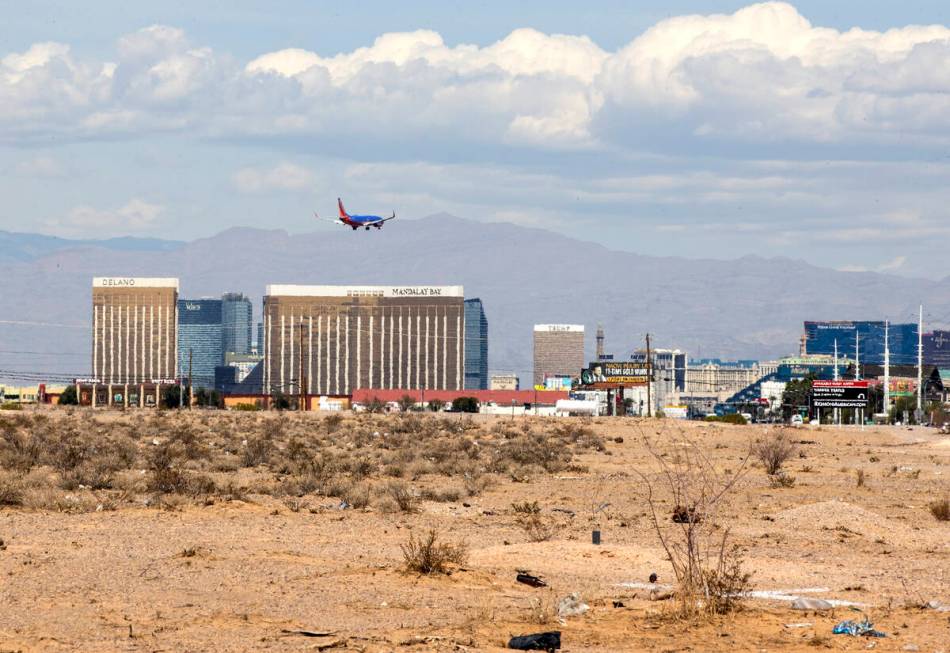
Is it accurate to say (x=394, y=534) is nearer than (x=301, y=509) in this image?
Yes

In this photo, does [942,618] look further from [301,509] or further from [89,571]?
[301,509]

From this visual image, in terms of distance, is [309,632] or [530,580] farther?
[530,580]

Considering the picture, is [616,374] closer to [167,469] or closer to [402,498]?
[167,469]

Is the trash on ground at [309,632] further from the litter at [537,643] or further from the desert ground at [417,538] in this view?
the litter at [537,643]

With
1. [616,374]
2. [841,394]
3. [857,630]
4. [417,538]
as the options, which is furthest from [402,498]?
[616,374]

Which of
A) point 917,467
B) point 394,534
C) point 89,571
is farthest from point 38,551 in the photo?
point 917,467
